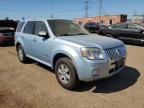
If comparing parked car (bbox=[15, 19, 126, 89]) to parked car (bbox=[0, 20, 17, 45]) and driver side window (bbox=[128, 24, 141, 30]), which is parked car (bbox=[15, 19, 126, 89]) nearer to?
parked car (bbox=[0, 20, 17, 45])

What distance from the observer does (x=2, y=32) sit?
1320cm

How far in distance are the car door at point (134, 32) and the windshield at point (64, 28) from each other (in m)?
7.25

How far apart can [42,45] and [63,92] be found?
171 cm

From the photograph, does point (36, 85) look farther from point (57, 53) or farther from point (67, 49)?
point (67, 49)

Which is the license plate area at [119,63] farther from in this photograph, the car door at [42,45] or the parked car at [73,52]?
the car door at [42,45]

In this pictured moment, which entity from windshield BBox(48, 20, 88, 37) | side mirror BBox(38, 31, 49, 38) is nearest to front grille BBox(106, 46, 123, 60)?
windshield BBox(48, 20, 88, 37)

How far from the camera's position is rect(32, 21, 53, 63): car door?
5543 mm

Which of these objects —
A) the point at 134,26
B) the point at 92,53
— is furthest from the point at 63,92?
the point at 134,26

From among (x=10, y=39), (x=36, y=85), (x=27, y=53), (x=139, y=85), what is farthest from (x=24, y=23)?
(x=10, y=39)

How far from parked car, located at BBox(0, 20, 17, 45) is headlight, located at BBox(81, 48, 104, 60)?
992 cm

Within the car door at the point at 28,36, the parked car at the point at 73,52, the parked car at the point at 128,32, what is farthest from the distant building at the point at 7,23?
the parked car at the point at 73,52

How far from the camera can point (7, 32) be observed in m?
13.4

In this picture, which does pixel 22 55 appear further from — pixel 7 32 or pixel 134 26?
pixel 134 26

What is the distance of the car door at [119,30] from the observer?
1352 centimetres
